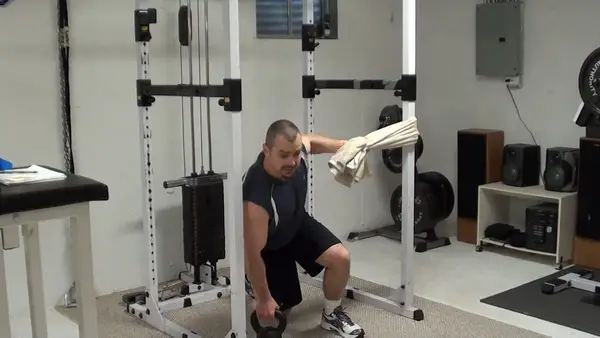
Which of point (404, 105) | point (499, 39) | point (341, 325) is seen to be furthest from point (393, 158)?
point (341, 325)

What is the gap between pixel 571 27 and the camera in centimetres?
464

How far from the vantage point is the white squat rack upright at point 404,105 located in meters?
3.38

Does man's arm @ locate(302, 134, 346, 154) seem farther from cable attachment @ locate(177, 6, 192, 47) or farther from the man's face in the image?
cable attachment @ locate(177, 6, 192, 47)

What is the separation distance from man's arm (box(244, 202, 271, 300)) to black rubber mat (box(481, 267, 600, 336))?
1.49 metres

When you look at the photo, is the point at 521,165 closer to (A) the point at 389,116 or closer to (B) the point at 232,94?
(A) the point at 389,116

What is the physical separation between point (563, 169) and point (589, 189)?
0.79 feet

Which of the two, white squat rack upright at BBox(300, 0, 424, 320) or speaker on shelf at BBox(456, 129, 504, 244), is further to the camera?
speaker on shelf at BBox(456, 129, 504, 244)

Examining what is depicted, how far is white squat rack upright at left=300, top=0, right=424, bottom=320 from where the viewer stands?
11.1 ft

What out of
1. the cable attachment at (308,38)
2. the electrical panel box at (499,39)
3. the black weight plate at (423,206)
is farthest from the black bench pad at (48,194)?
the electrical panel box at (499,39)

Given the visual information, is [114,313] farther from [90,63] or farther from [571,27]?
[571,27]

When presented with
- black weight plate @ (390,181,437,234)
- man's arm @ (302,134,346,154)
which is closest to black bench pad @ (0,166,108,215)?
man's arm @ (302,134,346,154)

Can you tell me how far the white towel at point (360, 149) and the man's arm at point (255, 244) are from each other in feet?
1.47

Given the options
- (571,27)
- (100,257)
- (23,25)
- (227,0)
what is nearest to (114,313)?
(100,257)

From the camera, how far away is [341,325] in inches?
131
